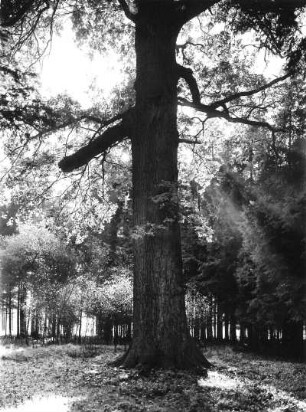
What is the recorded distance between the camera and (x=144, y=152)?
33.1 feet

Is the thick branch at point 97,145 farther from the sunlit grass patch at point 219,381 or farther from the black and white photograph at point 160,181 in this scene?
the sunlit grass patch at point 219,381

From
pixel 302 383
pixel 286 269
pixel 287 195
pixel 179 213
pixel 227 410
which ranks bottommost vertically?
pixel 302 383

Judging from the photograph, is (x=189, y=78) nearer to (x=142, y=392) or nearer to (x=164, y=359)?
(x=164, y=359)

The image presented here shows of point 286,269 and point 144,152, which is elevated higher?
point 144,152

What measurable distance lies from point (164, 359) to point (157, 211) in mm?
3177

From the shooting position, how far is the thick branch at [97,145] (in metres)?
10.7

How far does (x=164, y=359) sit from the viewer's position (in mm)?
9016

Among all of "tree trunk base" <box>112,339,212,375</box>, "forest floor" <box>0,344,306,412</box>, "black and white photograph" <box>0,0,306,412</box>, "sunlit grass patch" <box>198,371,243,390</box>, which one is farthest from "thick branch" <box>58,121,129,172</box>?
"sunlit grass patch" <box>198,371,243,390</box>

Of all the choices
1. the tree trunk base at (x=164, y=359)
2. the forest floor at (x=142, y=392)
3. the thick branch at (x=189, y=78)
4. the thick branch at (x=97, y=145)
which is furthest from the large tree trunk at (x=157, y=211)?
the forest floor at (x=142, y=392)

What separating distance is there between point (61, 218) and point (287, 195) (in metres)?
9.18

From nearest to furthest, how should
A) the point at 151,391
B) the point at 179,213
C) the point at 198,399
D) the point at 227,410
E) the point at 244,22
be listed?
the point at 227,410 → the point at 198,399 → the point at 151,391 → the point at 179,213 → the point at 244,22

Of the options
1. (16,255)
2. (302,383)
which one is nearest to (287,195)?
(302,383)

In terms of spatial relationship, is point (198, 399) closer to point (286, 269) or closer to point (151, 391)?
point (151, 391)

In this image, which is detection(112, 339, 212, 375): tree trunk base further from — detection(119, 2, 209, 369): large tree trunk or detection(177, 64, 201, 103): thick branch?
detection(177, 64, 201, 103): thick branch
